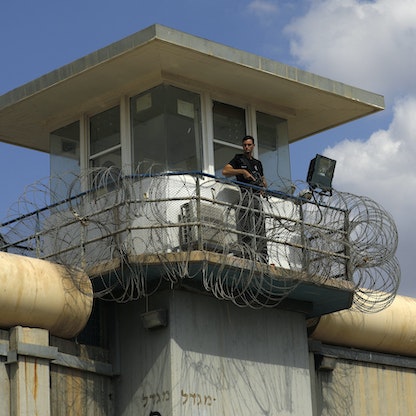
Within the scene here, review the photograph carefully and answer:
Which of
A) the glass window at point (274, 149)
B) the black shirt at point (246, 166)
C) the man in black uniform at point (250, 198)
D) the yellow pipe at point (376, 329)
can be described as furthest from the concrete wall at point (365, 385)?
the black shirt at point (246, 166)

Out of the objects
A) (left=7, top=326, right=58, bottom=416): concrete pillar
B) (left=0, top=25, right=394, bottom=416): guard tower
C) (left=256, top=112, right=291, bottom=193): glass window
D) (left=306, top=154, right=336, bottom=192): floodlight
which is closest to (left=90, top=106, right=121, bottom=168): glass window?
(left=0, top=25, right=394, bottom=416): guard tower

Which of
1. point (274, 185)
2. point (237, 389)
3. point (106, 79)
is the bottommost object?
point (237, 389)

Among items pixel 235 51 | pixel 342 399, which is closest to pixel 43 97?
pixel 235 51

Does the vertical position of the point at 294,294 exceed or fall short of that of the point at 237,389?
it exceeds it

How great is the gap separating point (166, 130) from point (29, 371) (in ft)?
15.0

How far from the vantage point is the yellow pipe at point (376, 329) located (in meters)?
22.5

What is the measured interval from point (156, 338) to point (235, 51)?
455cm

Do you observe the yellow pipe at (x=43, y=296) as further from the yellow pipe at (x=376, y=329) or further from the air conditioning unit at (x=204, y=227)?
the yellow pipe at (x=376, y=329)

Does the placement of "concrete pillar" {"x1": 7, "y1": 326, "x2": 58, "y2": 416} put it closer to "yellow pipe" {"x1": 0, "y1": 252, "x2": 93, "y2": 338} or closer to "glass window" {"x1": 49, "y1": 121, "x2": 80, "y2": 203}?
"yellow pipe" {"x1": 0, "y1": 252, "x2": 93, "y2": 338}

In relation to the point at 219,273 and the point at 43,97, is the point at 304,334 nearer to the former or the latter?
the point at 219,273

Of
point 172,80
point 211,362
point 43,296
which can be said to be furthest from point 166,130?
point 211,362

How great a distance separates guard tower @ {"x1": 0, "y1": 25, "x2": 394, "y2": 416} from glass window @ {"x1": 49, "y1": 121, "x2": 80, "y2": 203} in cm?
3

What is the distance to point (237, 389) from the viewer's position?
19.9 metres

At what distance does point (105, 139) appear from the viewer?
21609 mm
